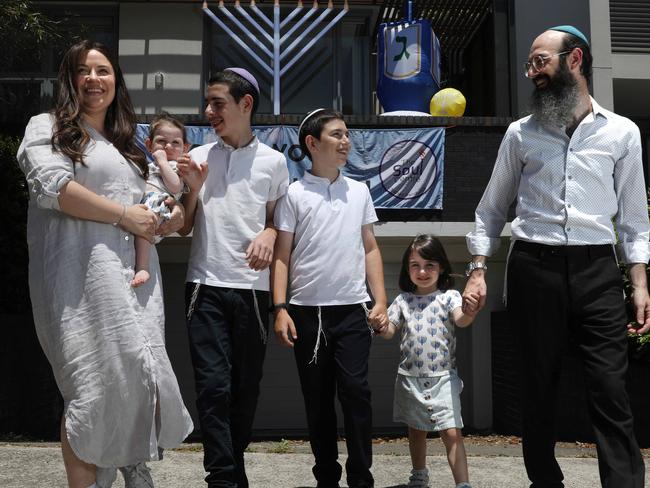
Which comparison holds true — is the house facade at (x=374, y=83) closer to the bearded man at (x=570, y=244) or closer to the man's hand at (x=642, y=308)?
the bearded man at (x=570, y=244)

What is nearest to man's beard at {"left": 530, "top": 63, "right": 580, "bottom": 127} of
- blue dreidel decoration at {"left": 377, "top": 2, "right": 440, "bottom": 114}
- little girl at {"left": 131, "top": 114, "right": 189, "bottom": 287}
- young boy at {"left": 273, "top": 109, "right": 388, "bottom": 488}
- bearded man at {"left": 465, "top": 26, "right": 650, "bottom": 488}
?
bearded man at {"left": 465, "top": 26, "right": 650, "bottom": 488}

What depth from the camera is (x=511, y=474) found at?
523cm

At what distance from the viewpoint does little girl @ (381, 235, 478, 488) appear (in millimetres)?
4375

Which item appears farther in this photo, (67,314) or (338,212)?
(338,212)

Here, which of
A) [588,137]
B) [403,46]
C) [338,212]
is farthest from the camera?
[403,46]

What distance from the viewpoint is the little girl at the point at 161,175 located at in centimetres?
307

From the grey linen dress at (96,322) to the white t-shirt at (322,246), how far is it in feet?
3.42

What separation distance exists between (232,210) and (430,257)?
1.41m

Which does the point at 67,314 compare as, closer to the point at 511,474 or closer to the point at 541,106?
the point at 541,106

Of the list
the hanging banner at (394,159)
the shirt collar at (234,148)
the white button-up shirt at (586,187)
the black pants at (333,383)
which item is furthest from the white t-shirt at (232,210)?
the hanging banner at (394,159)

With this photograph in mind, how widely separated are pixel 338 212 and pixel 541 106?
46.0 inches

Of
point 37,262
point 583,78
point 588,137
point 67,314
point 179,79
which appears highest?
point 179,79

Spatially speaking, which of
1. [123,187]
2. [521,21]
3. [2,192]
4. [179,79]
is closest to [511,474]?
[123,187]

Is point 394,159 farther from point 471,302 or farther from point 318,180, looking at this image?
point 471,302
